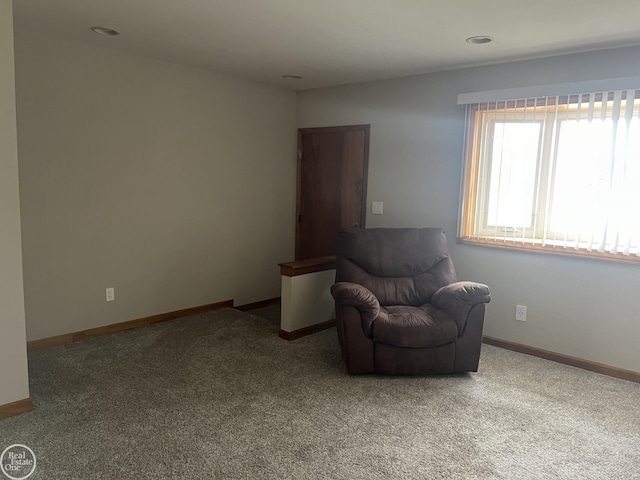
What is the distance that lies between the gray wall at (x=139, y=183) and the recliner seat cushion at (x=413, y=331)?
2.12 m

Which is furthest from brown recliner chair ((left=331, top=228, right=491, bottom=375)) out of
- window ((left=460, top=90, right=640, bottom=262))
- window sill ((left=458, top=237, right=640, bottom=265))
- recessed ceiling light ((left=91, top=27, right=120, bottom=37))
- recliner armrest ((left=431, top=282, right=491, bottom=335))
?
recessed ceiling light ((left=91, top=27, right=120, bottom=37))

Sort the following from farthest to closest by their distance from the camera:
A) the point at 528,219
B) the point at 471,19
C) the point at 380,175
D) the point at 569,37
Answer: the point at 380,175 → the point at 528,219 → the point at 569,37 → the point at 471,19

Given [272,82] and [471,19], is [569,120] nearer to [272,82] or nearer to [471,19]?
[471,19]

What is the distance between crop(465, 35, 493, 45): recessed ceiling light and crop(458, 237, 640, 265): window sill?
1552 mm

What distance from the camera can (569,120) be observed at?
339 cm

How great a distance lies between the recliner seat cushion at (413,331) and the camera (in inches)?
120

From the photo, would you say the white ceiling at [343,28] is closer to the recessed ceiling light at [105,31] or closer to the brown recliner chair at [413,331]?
the recessed ceiling light at [105,31]

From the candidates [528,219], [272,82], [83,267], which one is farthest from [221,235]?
[528,219]

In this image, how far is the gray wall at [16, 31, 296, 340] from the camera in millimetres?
3379

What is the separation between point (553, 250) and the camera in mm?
3506

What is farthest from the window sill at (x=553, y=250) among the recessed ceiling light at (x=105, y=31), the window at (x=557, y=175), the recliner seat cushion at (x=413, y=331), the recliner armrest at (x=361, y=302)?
the recessed ceiling light at (x=105, y=31)

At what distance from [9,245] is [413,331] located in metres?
2.43

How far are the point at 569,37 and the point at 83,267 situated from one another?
12.8 ft

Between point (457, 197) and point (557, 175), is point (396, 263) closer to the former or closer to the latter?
point (457, 197)
